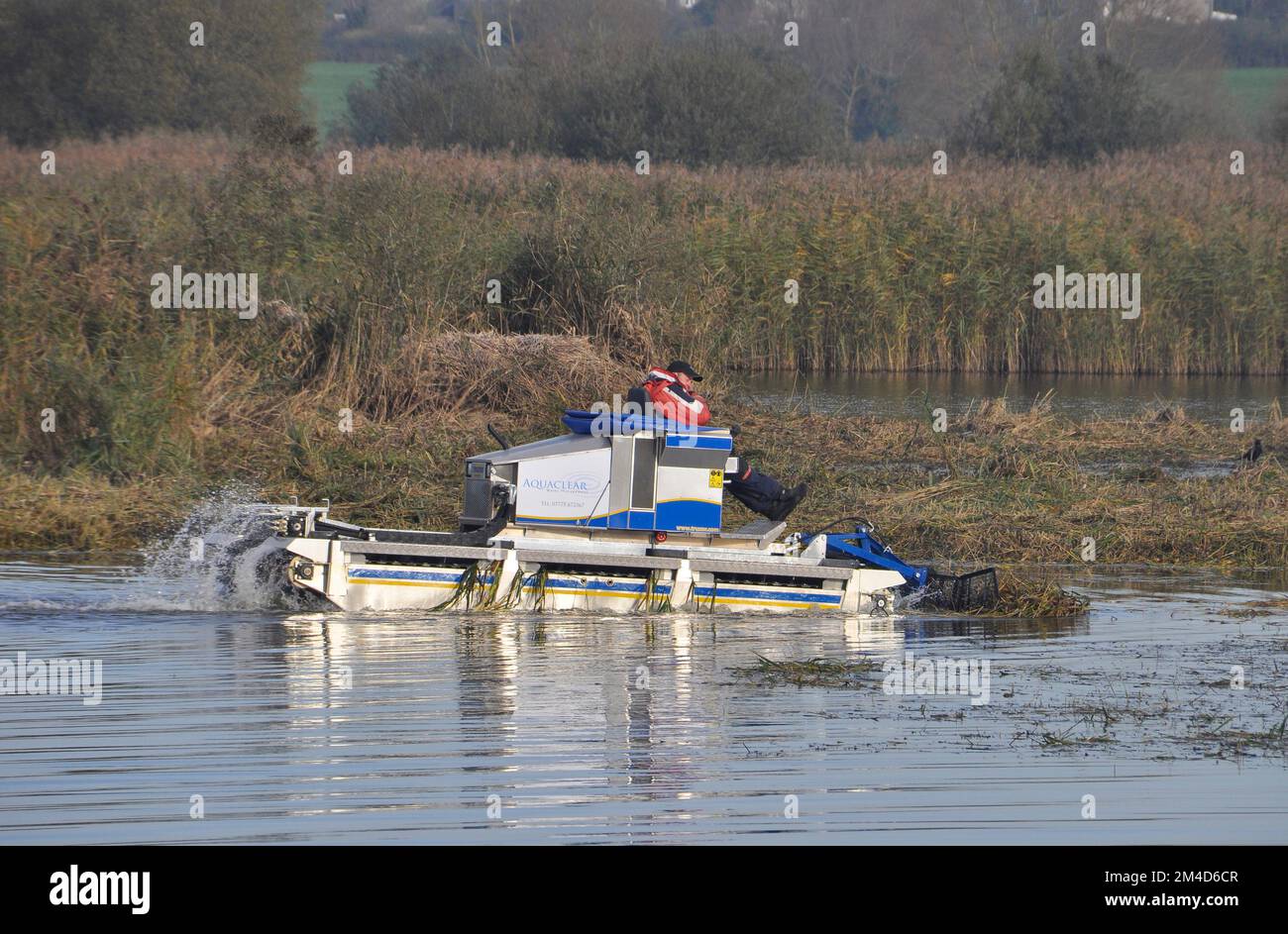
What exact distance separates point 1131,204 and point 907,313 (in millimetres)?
6427

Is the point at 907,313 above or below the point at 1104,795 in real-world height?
above

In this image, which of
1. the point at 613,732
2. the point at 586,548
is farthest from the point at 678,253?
the point at 613,732

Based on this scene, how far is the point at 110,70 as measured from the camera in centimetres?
5616

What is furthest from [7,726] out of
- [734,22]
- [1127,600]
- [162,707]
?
[734,22]

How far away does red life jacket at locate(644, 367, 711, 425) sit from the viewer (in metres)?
14.3

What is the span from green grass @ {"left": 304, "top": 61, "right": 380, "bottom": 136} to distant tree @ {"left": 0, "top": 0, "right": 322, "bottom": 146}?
15.4 metres

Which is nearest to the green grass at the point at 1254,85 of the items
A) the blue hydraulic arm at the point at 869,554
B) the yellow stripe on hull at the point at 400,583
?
the blue hydraulic arm at the point at 869,554

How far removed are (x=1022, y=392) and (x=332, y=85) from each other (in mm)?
69597

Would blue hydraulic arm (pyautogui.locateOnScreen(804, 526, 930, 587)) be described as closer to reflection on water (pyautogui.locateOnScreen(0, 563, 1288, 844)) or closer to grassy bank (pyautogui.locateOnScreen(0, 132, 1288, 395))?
reflection on water (pyautogui.locateOnScreen(0, 563, 1288, 844))

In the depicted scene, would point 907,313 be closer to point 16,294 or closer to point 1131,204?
point 1131,204

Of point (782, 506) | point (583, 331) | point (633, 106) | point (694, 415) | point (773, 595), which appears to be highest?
point (633, 106)

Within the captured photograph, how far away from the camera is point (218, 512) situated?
56.4 ft

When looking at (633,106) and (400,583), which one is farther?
(633,106)

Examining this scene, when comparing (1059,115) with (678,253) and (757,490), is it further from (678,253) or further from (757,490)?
(757,490)
